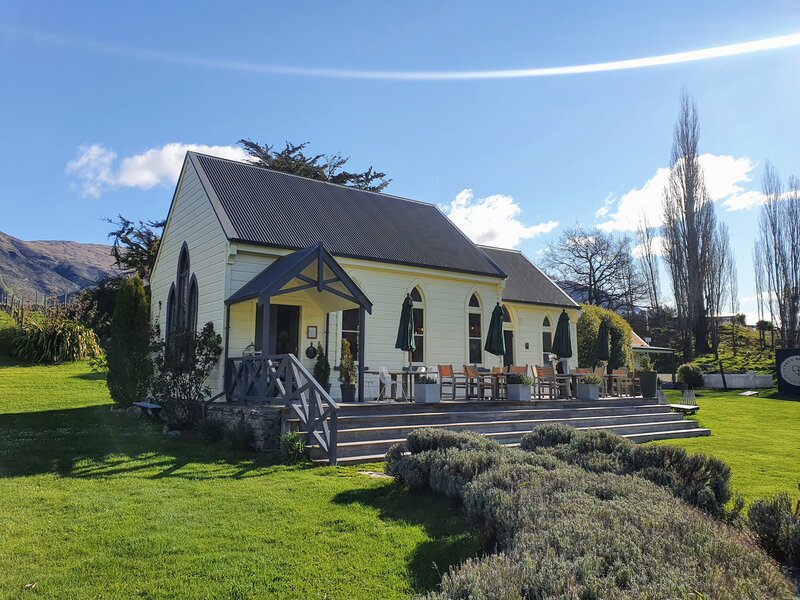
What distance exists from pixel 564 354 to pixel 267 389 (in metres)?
10.7

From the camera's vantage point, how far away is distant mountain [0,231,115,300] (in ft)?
449

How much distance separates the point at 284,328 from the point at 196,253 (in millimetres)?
3900

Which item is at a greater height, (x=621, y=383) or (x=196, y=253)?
(x=196, y=253)

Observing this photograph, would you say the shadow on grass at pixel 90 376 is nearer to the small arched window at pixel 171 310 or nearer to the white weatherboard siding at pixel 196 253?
the white weatherboard siding at pixel 196 253

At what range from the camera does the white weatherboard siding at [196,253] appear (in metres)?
14.9

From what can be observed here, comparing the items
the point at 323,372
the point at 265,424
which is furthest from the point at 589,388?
the point at 265,424

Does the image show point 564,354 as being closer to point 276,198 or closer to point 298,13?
point 276,198

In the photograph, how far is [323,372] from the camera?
50.0 ft

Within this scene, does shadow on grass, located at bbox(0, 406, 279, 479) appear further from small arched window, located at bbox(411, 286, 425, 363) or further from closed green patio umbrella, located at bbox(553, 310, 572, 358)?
closed green patio umbrella, located at bbox(553, 310, 572, 358)

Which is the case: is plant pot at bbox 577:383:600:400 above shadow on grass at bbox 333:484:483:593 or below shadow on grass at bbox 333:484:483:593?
above

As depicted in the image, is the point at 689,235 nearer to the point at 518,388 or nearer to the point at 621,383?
the point at 621,383

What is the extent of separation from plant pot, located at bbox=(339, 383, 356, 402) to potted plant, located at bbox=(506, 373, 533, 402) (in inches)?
168

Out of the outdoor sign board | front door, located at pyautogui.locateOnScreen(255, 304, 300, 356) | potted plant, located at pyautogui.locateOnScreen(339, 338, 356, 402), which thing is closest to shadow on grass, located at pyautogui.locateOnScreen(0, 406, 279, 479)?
front door, located at pyautogui.locateOnScreen(255, 304, 300, 356)

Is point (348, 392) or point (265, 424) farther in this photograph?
point (348, 392)
